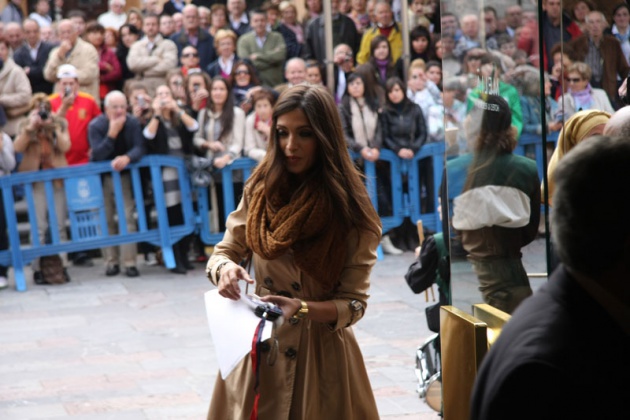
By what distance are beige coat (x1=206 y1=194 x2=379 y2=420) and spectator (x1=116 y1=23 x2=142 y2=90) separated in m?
9.68

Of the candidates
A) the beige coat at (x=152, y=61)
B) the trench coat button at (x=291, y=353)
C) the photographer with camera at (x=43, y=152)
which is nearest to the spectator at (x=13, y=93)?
the photographer with camera at (x=43, y=152)

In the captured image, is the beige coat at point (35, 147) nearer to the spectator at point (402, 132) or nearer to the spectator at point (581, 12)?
the spectator at point (402, 132)

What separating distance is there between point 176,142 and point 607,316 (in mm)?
9365

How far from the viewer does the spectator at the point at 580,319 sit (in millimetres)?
1798

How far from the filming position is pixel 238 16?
13883 mm

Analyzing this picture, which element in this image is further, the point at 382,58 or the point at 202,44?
the point at 202,44

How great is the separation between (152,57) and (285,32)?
2.00 meters

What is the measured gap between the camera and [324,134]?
3.62 metres

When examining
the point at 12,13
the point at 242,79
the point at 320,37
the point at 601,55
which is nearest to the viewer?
the point at 601,55

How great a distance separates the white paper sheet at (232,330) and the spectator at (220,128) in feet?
24.8

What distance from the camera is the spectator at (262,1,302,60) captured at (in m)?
13.7

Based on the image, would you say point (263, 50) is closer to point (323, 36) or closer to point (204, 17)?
point (323, 36)

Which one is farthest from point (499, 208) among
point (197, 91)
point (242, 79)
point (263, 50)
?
point (263, 50)

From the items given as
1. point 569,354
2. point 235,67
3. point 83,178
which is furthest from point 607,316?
point 235,67
